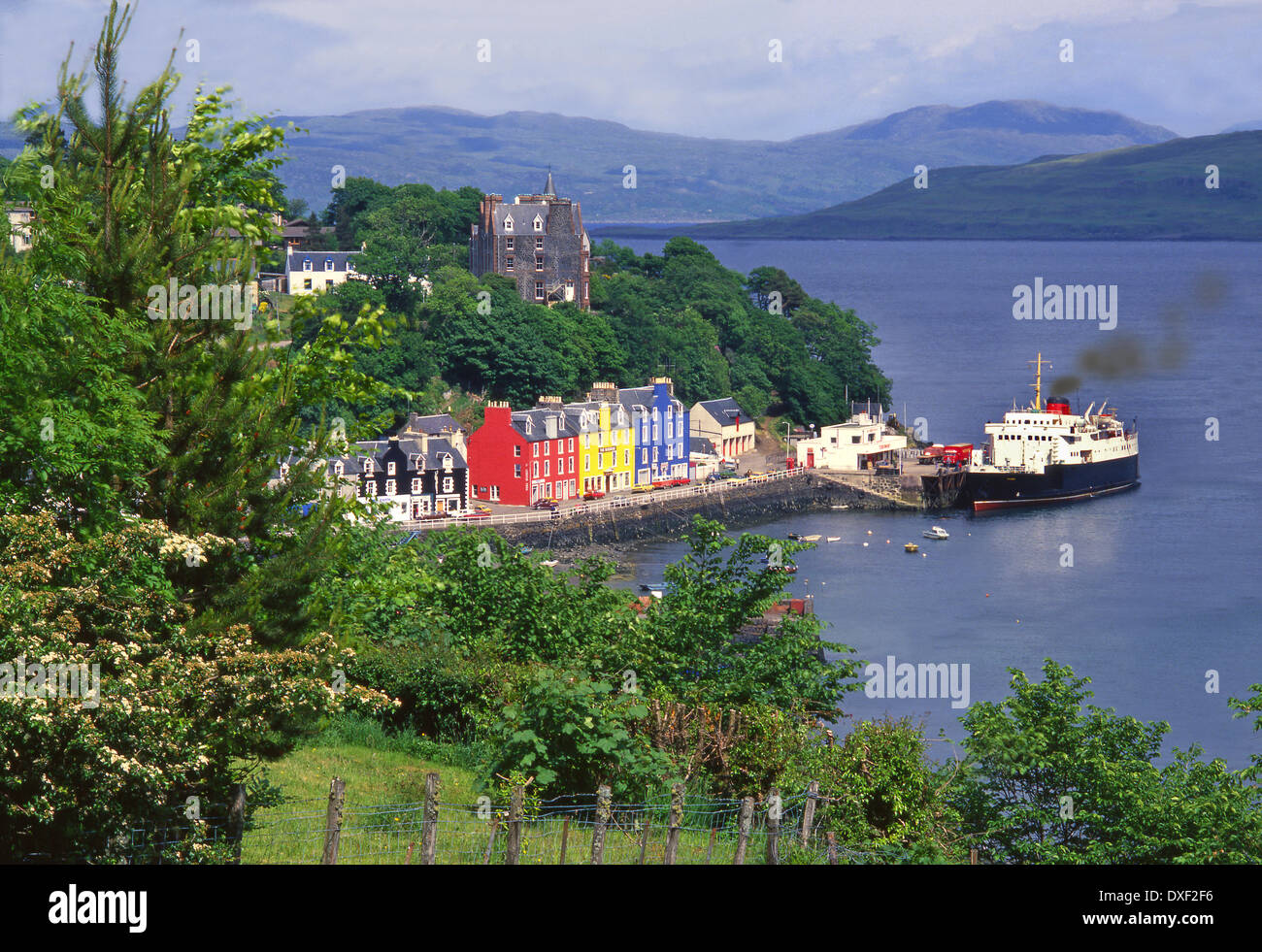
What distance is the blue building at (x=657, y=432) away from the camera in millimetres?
73188

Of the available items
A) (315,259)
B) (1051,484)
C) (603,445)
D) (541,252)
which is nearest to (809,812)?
(603,445)

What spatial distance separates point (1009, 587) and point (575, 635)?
40.4 meters

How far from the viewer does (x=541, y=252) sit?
9094 centimetres

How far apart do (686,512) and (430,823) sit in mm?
59413

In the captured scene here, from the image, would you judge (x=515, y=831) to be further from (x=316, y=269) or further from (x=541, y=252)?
(x=316, y=269)

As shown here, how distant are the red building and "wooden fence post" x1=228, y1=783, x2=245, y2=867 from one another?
55661mm

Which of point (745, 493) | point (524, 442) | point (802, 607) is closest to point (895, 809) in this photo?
point (802, 607)

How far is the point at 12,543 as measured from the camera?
10.3m

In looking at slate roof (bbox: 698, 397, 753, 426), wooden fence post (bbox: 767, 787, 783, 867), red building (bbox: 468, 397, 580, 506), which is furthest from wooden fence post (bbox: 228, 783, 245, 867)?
slate roof (bbox: 698, 397, 753, 426)

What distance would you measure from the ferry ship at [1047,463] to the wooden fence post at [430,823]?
68.6m
